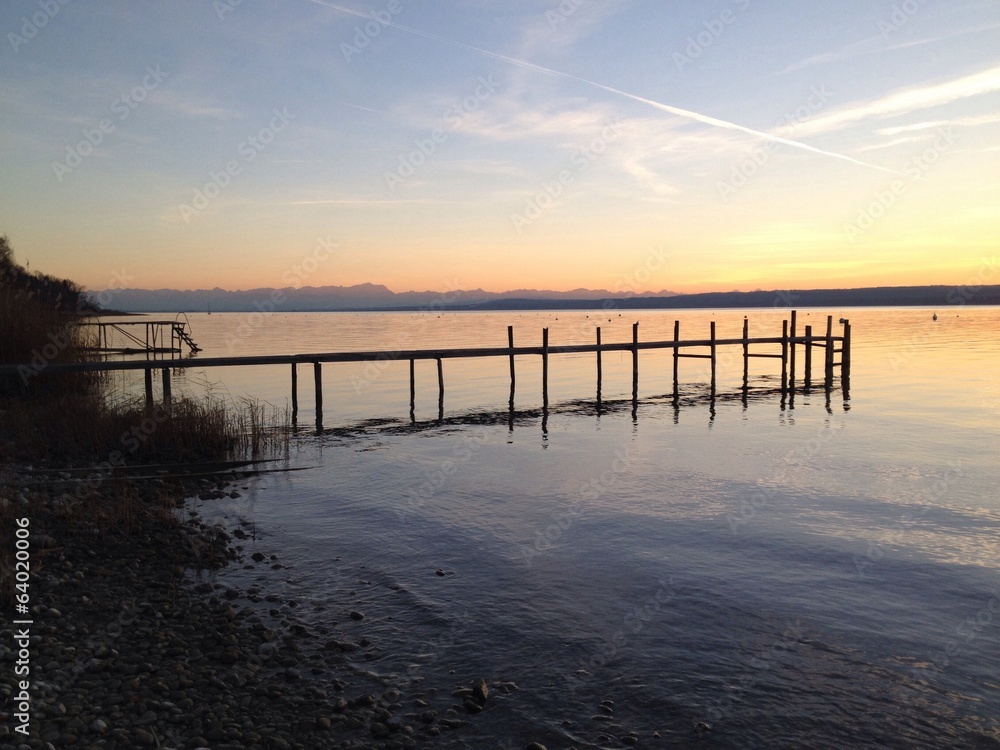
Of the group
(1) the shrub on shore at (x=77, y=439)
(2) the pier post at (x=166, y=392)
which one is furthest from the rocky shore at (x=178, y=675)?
(2) the pier post at (x=166, y=392)

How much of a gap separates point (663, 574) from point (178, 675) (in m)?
6.64

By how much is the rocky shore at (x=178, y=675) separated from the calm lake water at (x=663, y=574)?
369 mm

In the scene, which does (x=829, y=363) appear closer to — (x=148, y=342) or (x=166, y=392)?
(x=166, y=392)

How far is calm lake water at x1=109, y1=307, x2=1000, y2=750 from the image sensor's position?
6648mm

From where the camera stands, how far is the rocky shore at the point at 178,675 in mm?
5379

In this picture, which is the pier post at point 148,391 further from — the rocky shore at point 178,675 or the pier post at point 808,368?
the pier post at point 808,368

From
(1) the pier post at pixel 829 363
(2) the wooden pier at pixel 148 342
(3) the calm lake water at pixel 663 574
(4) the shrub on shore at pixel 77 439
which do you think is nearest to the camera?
(3) the calm lake water at pixel 663 574

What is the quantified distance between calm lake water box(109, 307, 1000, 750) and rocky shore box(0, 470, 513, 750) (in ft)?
1.21

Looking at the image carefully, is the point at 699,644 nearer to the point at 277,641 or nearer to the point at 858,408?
the point at 277,641

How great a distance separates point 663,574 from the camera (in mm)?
10234

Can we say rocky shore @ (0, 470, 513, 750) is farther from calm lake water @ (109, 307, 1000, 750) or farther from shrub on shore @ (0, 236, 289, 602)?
shrub on shore @ (0, 236, 289, 602)

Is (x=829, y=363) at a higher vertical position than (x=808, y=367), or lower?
higher

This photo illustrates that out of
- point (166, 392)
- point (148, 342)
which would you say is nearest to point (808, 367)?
point (166, 392)

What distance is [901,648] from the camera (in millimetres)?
7930
